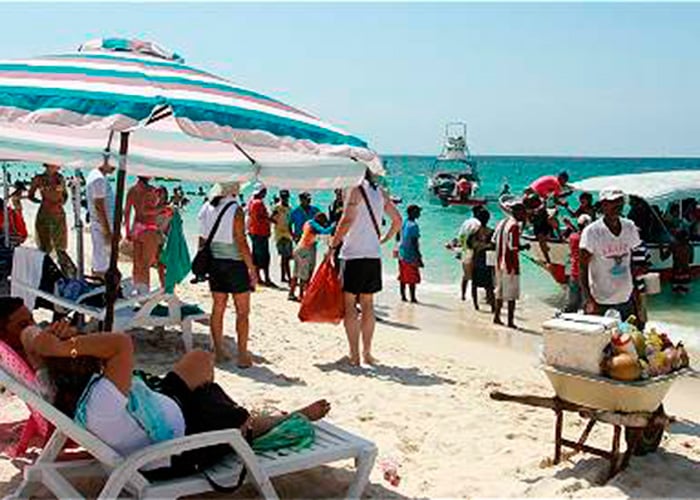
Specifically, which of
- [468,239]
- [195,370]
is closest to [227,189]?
[195,370]

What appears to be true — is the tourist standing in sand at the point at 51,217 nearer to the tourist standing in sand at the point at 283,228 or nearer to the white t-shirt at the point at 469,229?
the tourist standing in sand at the point at 283,228

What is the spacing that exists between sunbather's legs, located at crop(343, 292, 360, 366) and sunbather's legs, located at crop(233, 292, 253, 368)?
2.72 feet

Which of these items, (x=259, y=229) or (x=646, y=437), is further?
(x=259, y=229)

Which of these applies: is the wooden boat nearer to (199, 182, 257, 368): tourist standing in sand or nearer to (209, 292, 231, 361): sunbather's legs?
(209, 292, 231, 361): sunbather's legs

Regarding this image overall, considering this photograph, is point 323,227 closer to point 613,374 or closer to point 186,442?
point 613,374

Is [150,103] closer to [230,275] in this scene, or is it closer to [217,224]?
[217,224]

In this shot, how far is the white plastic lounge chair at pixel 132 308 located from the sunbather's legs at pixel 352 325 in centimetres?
122

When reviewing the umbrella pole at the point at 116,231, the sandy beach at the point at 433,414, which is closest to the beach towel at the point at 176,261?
the sandy beach at the point at 433,414

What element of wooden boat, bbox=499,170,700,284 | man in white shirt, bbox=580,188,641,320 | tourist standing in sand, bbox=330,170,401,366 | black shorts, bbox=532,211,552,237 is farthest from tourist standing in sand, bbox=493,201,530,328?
man in white shirt, bbox=580,188,641,320

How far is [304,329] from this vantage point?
9.26m

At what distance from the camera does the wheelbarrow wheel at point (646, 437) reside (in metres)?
4.62

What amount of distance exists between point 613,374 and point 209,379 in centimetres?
208

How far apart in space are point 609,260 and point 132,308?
383 cm

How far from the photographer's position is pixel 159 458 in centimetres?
358
